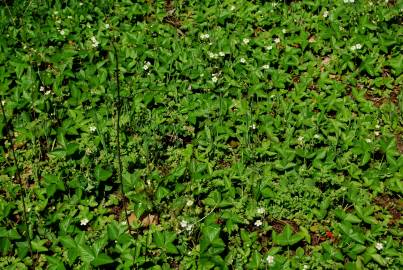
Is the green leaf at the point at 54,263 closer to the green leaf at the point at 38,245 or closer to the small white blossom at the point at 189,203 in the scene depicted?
the green leaf at the point at 38,245

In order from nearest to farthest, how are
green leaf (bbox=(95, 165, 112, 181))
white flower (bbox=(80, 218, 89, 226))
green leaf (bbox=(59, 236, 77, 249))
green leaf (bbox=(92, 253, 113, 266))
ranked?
green leaf (bbox=(92, 253, 113, 266))
green leaf (bbox=(59, 236, 77, 249))
white flower (bbox=(80, 218, 89, 226))
green leaf (bbox=(95, 165, 112, 181))

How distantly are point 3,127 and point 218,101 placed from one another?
1677mm

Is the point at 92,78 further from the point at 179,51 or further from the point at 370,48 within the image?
the point at 370,48

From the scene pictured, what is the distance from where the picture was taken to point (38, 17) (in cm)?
497

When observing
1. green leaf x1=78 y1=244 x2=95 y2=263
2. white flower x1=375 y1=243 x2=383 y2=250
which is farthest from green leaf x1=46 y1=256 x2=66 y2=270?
white flower x1=375 y1=243 x2=383 y2=250

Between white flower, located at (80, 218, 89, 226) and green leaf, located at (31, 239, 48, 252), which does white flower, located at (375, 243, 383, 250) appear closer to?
white flower, located at (80, 218, 89, 226)

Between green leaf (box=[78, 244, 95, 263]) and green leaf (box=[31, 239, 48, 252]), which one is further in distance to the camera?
green leaf (box=[31, 239, 48, 252])

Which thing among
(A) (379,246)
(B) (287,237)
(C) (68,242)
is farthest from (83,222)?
(A) (379,246)

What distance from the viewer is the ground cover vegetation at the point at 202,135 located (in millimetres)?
3062

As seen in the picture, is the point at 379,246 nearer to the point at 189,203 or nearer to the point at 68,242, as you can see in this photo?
the point at 189,203

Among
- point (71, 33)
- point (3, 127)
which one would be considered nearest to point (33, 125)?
point (3, 127)

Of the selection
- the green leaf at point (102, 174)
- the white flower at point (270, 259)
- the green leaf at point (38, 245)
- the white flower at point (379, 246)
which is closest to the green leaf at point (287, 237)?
the white flower at point (270, 259)

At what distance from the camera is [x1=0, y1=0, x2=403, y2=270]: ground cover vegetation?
306 centimetres

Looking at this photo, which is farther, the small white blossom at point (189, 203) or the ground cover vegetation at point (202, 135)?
the small white blossom at point (189, 203)
